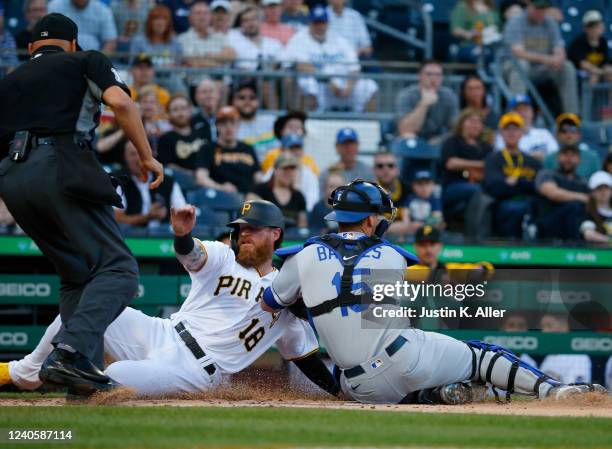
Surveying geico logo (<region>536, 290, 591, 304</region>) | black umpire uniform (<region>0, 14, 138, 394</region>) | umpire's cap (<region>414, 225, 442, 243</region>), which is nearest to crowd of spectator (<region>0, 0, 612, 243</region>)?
geico logo (<region>536, 290, 591, 304</region>)

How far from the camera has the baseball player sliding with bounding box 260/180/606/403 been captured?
6.57 metres

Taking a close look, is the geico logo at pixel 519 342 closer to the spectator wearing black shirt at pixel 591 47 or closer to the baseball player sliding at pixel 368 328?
the baseball player sliding at pixel 368 328

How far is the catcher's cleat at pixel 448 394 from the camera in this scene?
6809 mm

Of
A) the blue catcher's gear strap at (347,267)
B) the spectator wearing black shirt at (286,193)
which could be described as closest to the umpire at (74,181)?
the blue catcher's gear strap at (347,267)

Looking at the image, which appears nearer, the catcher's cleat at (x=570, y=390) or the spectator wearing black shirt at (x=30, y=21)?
the catcher's cleat at (x=570, y=390)

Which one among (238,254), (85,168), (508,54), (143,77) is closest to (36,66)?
(85,168)

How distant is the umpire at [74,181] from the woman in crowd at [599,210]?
22.1 feet

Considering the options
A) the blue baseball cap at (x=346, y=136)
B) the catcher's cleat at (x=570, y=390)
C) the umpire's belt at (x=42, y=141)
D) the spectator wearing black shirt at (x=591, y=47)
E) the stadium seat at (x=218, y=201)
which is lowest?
the catcher's cleat at (x=570, y=390)

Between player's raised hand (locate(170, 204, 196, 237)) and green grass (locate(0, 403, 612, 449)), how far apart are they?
40.1 inches

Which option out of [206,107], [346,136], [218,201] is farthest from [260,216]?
[206,107]

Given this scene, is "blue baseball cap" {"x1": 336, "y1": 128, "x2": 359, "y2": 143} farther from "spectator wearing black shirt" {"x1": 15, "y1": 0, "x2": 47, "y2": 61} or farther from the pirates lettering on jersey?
the pirates lettering on jersey

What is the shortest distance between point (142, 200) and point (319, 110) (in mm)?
3034

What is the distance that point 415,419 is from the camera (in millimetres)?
5695

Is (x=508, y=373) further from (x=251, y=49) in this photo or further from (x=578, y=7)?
(x=578, y=7)
